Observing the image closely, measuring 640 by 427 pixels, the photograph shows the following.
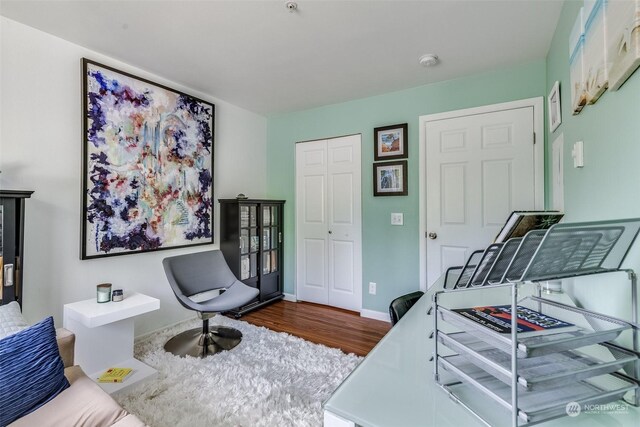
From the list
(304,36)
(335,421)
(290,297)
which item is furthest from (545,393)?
(290,297)

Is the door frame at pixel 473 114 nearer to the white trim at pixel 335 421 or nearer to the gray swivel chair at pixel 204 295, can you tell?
the gray swivel chair at pixel 204 295

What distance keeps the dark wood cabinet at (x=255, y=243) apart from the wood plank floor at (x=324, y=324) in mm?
250

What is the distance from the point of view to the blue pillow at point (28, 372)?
1.03m

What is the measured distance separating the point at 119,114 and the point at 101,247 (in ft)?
3.60

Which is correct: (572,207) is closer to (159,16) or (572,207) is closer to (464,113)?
(464,113)

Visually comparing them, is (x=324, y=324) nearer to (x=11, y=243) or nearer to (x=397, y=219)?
(x=397, y=219)

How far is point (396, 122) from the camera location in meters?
3.07

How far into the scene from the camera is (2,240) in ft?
5.47

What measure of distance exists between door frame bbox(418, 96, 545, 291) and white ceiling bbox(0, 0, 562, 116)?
1.09ft

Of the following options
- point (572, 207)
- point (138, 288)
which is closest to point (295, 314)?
point (138, 288)

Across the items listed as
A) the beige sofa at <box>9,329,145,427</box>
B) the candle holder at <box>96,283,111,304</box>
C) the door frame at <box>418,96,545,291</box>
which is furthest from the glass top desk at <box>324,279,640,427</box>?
the door frame at <box>418,96,545,291</box>

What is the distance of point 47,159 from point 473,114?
3.45 metres

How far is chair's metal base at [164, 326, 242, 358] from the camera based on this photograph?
7.75ft

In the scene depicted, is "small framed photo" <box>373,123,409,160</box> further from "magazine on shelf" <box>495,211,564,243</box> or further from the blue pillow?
the blue pillow
